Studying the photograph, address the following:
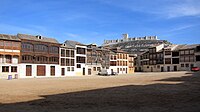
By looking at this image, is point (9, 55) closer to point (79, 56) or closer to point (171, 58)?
point (79, 56)

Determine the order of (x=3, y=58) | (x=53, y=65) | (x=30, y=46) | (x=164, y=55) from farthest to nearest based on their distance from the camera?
(x=164, y=55), (x=53, y=65), (x=30, y=46), (x=3, y=58)

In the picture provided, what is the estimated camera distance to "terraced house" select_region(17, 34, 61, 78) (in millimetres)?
67562

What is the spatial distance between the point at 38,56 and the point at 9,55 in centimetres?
887

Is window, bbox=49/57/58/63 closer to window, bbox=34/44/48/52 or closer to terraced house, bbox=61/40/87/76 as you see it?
window, bbox=34/44/48/52

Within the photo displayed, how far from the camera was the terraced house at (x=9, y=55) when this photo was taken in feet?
205

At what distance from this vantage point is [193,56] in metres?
100

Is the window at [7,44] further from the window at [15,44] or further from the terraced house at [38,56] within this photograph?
the terraced house at [38,56]

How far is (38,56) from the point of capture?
234 ft

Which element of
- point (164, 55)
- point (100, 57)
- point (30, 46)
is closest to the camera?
point (30, 46)

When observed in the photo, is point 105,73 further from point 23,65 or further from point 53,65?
point 23,65

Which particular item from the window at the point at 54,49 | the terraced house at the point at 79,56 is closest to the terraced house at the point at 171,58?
the terraced house at the point at 79,56

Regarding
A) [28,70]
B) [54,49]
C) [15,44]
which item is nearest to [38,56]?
[28,70]

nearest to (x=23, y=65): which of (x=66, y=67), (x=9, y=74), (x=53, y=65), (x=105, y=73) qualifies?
(x=9, y=74)

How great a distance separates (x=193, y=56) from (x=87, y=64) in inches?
1653
